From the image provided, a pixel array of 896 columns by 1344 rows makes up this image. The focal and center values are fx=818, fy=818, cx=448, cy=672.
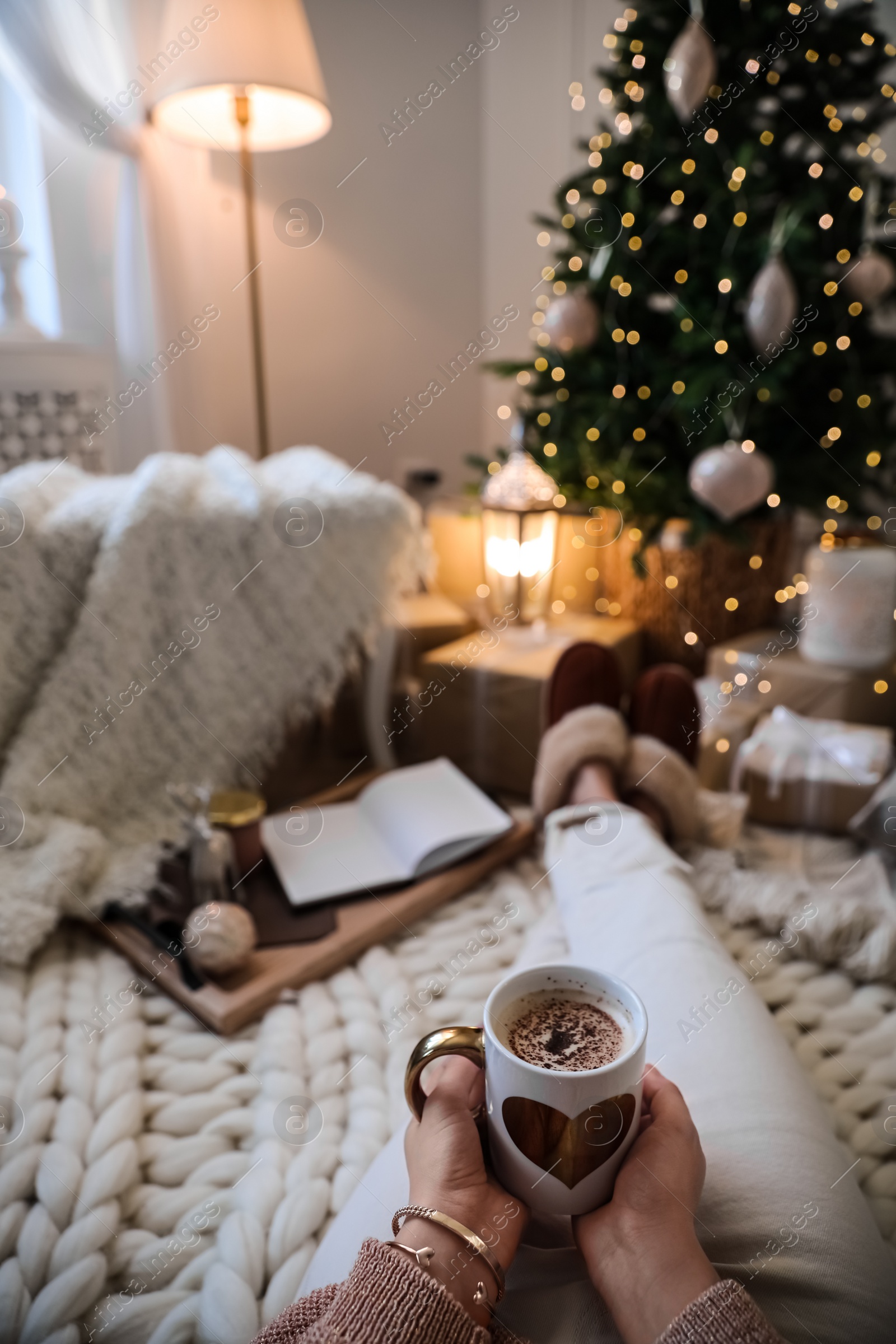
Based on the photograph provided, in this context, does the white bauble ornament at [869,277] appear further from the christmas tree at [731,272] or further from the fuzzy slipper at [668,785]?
the fuzzy slipper at [668,785]

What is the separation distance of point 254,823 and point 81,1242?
469 mm

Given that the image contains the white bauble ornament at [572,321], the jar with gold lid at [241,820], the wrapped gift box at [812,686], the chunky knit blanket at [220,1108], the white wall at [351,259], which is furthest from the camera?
the white wall at [351,259]

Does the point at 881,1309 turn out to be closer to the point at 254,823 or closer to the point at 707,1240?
the point at 707,1240

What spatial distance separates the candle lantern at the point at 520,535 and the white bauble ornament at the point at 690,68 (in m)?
0.60

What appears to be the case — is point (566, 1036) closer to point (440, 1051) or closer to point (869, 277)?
point (440, 1051)

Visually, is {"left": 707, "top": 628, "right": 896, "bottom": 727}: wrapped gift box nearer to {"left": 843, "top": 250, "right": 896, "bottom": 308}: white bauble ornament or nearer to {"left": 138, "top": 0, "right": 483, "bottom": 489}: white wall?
{"left": 843, "top": 250, "right": 896, "bottom": 308}: white bauble ornament

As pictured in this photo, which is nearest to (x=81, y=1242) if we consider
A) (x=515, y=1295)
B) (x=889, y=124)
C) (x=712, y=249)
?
(x=515, y=1295)

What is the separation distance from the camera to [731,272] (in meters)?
1.40

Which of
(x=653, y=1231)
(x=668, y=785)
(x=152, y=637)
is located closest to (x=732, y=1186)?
(x=653, y=1231)

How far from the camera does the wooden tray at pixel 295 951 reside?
0.84m

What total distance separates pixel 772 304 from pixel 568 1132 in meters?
1.28

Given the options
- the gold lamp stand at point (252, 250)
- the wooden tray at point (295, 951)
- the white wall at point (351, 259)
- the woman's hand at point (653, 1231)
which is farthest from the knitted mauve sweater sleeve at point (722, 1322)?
the white wall at point (351, 259)

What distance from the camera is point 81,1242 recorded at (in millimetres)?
604

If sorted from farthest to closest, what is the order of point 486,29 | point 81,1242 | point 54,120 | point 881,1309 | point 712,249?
1. point 486,29
2. point 54,120
3. point 712,249
4. point 81,1242
5. point 881,1309
